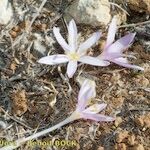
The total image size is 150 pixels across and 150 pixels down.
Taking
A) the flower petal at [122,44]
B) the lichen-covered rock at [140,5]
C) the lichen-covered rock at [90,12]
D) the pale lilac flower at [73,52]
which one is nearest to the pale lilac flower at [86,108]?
the pale lilac flower at [73,52]

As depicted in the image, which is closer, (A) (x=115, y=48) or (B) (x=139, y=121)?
(B) (x=139, y=121)

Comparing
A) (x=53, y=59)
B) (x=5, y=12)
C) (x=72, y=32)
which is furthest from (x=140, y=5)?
(x=5, y=12)

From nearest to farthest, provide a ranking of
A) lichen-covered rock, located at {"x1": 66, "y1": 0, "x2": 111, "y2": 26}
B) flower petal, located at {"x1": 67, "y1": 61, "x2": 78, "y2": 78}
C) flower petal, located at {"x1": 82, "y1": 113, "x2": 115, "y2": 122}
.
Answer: flower petal, located at {"x1": 82, "y1": 113, "x2": 115, "y2": 122} → flower petal, located at {"x1": 67, "y1": 61, "x2": 78, "y2": 78} → lichen-covered rock, located at {"x1": 66, "y1": 0, "x2": 111, "y2": 26}

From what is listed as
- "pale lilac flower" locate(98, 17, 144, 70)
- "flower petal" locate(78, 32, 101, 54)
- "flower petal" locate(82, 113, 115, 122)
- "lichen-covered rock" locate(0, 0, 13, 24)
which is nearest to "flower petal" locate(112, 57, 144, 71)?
"pale lilac flower" locate(98, 17, 144, 70)

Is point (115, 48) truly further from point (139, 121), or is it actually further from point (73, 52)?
point (139, 121)

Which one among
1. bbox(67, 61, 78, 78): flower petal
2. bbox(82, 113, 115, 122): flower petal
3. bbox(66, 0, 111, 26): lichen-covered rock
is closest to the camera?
bbox(82, 113, 115, 122): flower petal

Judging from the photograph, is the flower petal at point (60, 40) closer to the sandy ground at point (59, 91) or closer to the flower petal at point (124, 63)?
the sandy ground at point (59, 91)

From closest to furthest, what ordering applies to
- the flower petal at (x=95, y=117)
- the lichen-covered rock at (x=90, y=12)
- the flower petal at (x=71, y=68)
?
the flower petal at (x=95, y=117)
the flower petal at (x=71, y=68)
the lichen-covered rock at (x=90, y=12)

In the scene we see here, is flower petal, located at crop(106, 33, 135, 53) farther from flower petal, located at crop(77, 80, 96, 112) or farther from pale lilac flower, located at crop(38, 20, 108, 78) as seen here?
flower petal, located at crop(77, 80, 96, 112)
